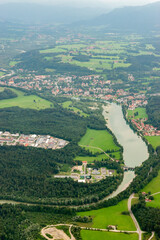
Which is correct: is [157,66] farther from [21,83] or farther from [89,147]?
[89,147]

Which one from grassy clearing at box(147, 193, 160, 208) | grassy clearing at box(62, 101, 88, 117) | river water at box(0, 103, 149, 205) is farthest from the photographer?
grassy clearing at box(62, 101, 88, 117)

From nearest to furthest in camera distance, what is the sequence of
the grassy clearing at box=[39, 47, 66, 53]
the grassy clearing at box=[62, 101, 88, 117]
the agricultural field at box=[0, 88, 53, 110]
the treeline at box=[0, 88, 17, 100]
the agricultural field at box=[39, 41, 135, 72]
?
1. the grassy clearing at box=[62, 101, 88, 117]
2. the agricultural field at box=[0, 88, 53, 110]
3. the treeline at box=[0, 88, 17, 100]
4. the agricultural field at box=[39, 41, 135, 72]
5. the grassy clearing at box=[39, 47, 66, 53]

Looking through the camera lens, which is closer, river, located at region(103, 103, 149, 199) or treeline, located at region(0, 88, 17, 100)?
river, located at region(103, 103, 149, 199)

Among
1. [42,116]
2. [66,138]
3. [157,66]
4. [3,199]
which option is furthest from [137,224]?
[157,66]

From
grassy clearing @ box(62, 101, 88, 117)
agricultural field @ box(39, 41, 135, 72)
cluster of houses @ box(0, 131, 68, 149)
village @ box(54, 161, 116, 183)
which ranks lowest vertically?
village @ box(54, 161, 116, 183)

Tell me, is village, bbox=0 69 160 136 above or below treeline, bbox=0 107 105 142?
above

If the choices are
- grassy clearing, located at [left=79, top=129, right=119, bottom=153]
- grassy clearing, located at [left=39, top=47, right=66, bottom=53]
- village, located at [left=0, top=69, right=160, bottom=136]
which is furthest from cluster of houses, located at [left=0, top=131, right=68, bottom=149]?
Answer: grassy clearing, located at [left=39, top=47, right=66, bottom=53]

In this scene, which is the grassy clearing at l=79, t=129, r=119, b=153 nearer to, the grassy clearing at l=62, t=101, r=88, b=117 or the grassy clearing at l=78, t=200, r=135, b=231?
the grassy clearing at l=62, t=101, r=88, b=117
